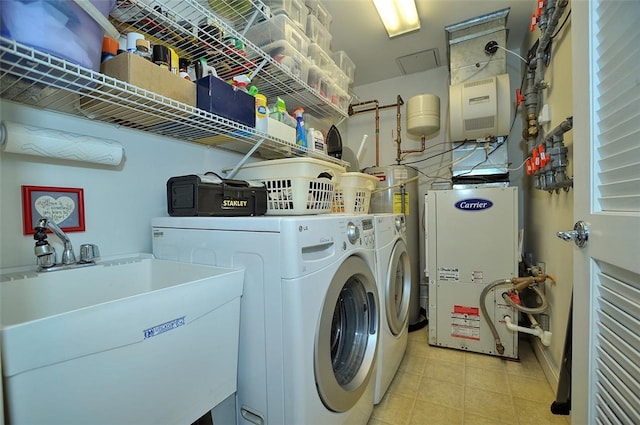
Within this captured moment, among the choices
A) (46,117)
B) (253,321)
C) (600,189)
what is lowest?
(253,321)

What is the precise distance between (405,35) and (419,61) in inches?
18.5

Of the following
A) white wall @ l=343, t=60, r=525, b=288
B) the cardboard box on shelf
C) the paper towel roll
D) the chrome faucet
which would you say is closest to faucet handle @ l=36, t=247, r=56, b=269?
the chrome faucet

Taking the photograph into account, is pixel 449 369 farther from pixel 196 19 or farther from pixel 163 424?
pixel 196 19

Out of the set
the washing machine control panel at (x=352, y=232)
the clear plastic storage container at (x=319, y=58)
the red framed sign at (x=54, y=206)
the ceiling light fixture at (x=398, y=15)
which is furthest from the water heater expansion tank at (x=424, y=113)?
the red framed sign at (x=54, y=206)

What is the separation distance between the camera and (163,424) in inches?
27.5

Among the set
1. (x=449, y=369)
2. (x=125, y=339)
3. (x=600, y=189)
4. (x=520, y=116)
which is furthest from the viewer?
(x=520, y=116)

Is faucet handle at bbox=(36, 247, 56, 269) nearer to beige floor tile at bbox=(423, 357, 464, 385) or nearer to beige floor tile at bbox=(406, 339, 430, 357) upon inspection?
beige floor tile at bbox=(423, 357, 464, 385)

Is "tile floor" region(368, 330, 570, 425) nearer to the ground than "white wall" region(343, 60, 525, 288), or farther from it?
nearer to the ground

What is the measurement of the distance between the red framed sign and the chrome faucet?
0.04 m

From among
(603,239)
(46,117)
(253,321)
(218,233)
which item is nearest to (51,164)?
(46,117)

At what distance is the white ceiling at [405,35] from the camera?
1986 millimetres

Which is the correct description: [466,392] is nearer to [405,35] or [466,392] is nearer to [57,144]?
[57,144]

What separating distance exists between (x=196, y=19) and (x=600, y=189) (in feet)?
4.82

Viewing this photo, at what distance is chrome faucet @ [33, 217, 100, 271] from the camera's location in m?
0.84
